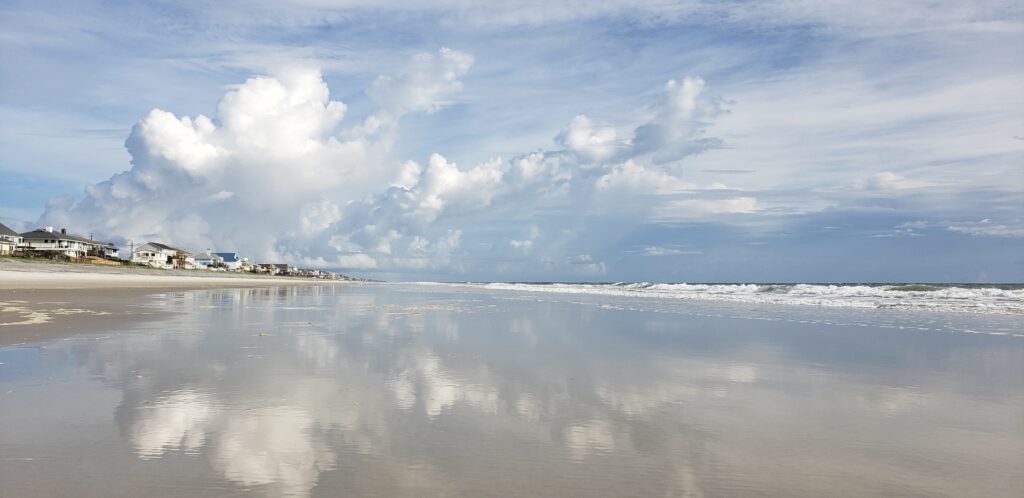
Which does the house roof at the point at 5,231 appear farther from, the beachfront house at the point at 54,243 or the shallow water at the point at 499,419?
the shallow water at the point at 499,419

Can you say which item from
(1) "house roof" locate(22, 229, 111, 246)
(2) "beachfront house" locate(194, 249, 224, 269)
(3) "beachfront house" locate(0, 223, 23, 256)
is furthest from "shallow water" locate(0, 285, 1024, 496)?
(2) "beachfront house" locate(194, 249, 224, 269)

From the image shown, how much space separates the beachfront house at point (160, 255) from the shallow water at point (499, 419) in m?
123

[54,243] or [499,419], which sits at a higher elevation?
[54,243]

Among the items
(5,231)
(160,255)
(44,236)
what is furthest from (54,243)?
(160,255)

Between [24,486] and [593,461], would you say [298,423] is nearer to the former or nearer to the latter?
[24,486]

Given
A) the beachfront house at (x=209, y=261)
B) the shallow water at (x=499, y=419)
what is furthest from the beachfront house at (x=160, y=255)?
the shallow water at (x=499, y=419)

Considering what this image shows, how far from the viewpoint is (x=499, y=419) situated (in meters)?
6.75

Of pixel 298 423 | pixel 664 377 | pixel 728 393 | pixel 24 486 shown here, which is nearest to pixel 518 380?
pixel 664 377

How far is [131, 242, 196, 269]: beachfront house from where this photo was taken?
118 metres

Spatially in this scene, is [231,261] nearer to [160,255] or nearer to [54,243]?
[160,255]

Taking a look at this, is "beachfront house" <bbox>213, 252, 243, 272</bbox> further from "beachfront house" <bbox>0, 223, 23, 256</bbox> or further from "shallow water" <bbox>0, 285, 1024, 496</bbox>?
"shallow water" <bbox>0, 285, 1024, 496</bbox>

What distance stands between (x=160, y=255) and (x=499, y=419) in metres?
140

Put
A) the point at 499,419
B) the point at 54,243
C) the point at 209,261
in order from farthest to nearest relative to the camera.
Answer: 1. the point at 209,261
2. the point at 54,243
3. the point at 499,419

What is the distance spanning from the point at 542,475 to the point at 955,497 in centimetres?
338
